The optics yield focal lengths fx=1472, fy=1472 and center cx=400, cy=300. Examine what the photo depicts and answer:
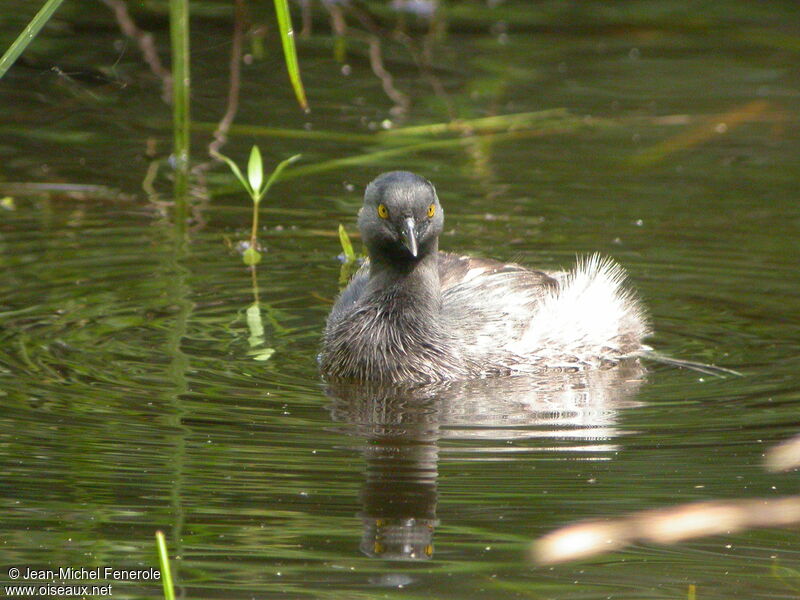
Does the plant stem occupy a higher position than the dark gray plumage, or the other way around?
the plant stem

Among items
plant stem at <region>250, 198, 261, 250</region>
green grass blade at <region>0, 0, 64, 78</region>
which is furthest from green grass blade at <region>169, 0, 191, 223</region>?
green grass blade at <region>0, 0, 64, 78</region>

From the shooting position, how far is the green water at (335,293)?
204 inches

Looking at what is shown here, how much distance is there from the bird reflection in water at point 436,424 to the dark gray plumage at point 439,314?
13 centimetres

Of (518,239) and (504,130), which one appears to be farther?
(504,130)

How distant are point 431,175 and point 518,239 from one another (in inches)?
56.2

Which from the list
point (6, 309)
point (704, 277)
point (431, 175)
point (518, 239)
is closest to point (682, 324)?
point (704, 277)

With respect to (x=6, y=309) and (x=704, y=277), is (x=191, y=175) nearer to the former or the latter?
(x=6, y=309)

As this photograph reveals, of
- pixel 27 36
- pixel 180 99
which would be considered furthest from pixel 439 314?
pixel 27 36

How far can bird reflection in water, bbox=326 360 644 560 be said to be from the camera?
5438 mm

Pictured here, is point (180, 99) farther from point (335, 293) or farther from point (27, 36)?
point (27, 36)

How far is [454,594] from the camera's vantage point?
4727 mm

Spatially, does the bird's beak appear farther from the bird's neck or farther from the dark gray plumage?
the bird's neck

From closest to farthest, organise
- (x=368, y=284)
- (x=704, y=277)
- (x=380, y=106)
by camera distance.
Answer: (x=368, y=284) < (x=704, y=277) < (x=380, y=106)

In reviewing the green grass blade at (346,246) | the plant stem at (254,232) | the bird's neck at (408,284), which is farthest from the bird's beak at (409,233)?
the plant stem at (254,232)
